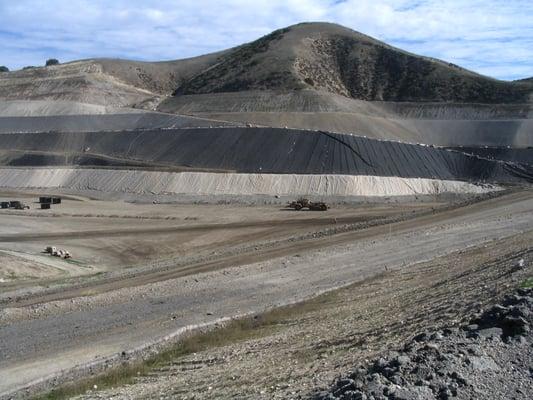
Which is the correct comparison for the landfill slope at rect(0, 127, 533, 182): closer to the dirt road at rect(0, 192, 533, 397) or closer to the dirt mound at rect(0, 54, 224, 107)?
the dirt road at rect(0, 192, 533, 397)

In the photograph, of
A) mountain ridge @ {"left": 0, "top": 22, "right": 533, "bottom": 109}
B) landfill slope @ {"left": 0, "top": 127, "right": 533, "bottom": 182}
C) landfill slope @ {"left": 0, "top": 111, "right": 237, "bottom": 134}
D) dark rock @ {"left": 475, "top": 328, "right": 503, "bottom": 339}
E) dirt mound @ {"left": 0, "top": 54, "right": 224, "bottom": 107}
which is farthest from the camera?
dirt mound @ {"left": 0, "top": 54, "right": 224, "bottom": 107}

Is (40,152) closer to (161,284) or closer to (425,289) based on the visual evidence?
(161,284)

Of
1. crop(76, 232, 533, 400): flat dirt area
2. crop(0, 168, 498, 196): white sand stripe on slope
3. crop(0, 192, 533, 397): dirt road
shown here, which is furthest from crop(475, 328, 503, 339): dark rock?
crop(0, 168, 498, 196): white sand stripe on slope

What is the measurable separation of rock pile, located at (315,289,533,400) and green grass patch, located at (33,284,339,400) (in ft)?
23.8

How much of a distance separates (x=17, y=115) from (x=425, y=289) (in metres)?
109

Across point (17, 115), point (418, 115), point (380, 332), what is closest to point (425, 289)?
point (380, 332)

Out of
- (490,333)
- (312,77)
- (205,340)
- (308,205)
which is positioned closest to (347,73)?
(312,77)

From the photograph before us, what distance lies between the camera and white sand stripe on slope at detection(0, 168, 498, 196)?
66.1m

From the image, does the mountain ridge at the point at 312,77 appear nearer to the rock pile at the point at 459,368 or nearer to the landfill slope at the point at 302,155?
the landfill slope at the point at 302,155

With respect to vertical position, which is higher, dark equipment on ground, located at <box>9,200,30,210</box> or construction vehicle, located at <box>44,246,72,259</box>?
construction vehicle, located at <box>44,246,72,259</box>

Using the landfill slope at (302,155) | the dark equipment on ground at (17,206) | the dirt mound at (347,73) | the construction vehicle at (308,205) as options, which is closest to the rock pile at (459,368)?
the construction vehicle at (308,205)

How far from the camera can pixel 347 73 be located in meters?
131

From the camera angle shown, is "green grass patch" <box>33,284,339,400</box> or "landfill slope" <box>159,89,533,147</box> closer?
"green grass patch" <box>33,284,339,400</box>

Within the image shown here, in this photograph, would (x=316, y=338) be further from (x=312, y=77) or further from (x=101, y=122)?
(x=312, y=77)
